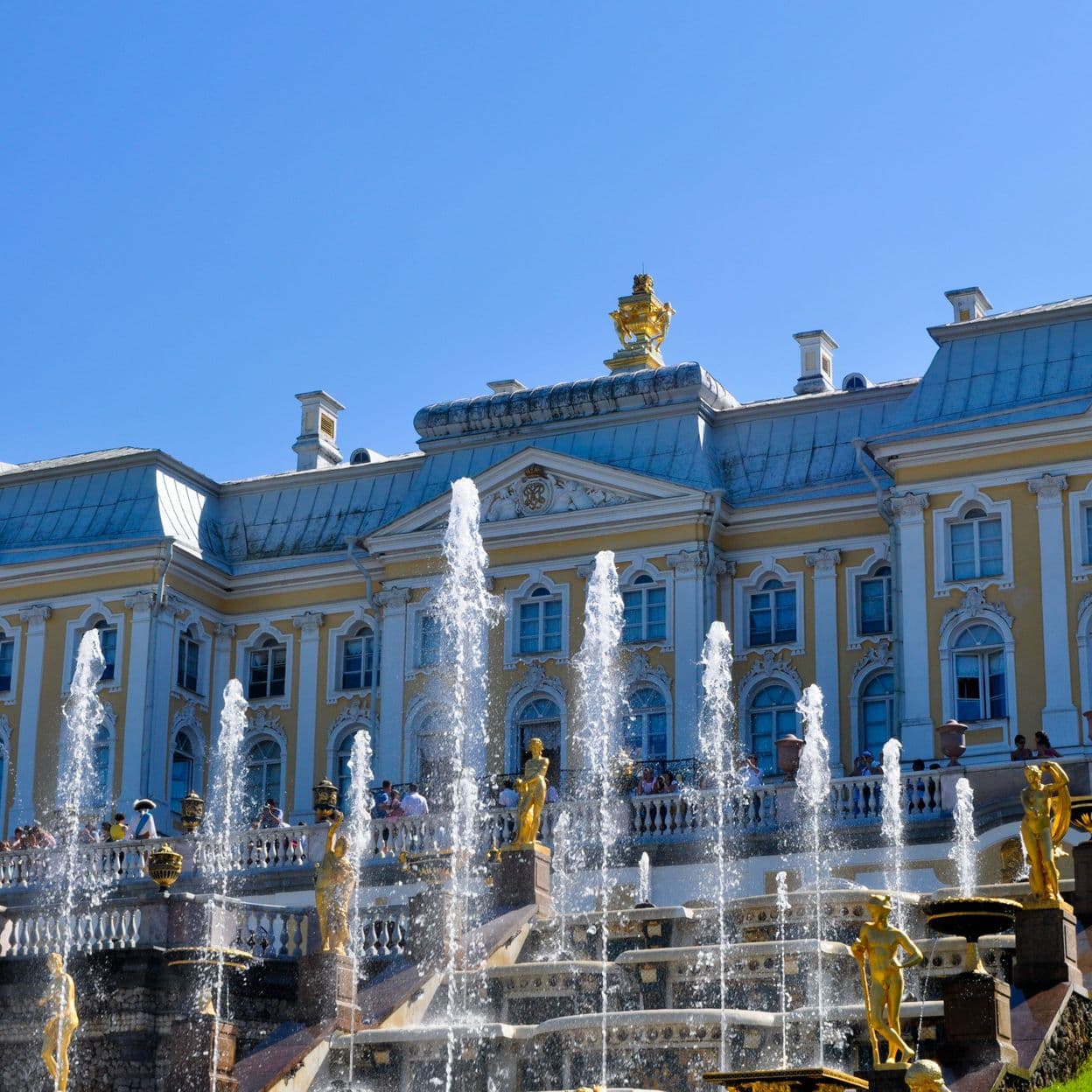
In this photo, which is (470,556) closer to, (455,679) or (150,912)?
(455,679)

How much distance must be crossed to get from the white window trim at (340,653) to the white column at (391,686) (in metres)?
1.21

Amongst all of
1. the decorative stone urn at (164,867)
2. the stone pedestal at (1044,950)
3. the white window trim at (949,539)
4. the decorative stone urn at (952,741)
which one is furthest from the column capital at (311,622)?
the stone pedestal at (1044,950)

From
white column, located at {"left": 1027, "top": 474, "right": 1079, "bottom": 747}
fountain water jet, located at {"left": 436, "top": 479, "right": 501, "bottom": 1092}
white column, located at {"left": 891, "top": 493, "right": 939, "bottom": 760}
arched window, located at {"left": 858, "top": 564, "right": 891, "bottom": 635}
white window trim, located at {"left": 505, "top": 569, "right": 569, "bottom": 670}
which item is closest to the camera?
white column, located at {"left": 1027, "top": 474, "right": 1079, "bottom": 747}

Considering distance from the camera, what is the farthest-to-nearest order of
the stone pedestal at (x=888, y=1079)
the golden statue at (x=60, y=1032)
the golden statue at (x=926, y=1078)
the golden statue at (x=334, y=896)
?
the golden statue at (x=334, y=896) < the golden statue at (x=60, y=1032) < the stone pedestal at (x=888, y=1079) < the golden statue at (x=926, y=1078)

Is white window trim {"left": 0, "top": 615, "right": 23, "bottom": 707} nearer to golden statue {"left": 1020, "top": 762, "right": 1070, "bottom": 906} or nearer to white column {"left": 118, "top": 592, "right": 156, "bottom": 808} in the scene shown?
white column {"left": 118, "top": 592, "right": 156, "bottom": 808}

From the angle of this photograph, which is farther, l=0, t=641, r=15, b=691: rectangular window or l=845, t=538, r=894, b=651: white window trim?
l=0, t=641, r=15, b=691: rectangular window

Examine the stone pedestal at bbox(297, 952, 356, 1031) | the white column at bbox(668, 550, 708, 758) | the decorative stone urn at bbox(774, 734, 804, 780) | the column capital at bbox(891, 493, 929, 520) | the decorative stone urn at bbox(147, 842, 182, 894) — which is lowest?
the stone pedestal at bbox(297, 952, 356, 1031)

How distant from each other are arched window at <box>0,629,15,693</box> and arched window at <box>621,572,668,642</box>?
517 inches

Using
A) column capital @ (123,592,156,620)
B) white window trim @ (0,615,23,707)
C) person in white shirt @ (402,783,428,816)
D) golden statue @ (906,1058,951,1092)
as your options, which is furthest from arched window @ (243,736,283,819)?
golden statue @ (906,1058,951,1092)

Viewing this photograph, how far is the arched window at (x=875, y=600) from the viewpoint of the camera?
45.8 meters

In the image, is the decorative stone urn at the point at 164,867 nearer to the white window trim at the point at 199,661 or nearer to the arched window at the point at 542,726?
the arched window at the point at 542,726

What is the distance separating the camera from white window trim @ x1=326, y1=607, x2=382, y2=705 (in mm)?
50312

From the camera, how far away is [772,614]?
4675cm

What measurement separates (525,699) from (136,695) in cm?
791
